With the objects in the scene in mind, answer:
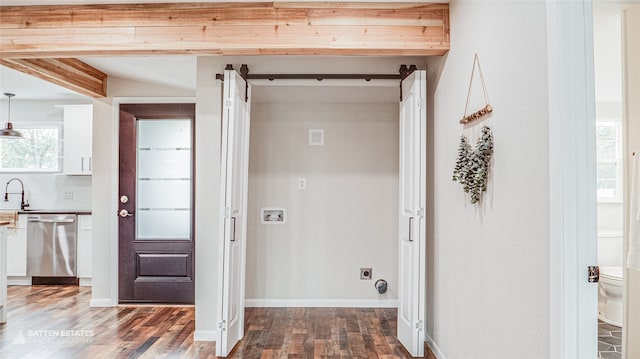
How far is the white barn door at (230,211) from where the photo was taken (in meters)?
2.87

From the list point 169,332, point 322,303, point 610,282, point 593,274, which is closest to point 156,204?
point 169,332

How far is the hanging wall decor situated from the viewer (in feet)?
6.55

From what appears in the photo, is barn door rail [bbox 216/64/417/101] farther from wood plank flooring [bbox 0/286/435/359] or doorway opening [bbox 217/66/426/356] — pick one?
wood plank flooring [bbox 0/286/435/359]

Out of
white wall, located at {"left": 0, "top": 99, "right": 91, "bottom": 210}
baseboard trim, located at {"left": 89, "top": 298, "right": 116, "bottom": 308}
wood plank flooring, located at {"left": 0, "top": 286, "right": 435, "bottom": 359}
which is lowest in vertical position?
wood plank flooring, located at {"left": 0, "top": 286, "right": 435, "bottom": 359}

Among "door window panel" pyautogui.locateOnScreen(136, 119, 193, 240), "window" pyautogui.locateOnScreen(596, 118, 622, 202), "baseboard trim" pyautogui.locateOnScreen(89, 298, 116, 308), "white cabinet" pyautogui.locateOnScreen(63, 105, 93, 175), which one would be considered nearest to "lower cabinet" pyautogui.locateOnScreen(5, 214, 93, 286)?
"white cabinet" pyautogui.locateOnScreen(63, 105, 93, 175)

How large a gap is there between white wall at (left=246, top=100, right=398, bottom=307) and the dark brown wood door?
67cm

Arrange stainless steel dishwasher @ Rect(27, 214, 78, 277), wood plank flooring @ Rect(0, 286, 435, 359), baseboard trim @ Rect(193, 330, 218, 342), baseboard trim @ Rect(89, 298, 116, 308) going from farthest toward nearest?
stainless steel dishwasher @ Rect(27, 214, 78, 277) < baseboard trim @ Rect(89, 298, 116, 308) < baseboard trim @ Rect(193, 330, 218, 342) < wood plank flooring @ Rect(0, 286, 435, 359)

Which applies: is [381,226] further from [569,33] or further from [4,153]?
[4,153]

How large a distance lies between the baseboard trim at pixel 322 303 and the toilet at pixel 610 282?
5.88ft

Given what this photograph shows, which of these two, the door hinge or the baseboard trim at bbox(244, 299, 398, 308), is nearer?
the door hinge

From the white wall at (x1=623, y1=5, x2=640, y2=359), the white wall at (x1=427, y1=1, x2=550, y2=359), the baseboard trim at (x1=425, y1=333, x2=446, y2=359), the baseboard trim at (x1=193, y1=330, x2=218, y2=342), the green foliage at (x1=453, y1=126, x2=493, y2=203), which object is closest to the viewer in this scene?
the white wall at (x1=427, y1=1, x2=550, y2=359)

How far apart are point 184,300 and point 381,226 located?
2.16m

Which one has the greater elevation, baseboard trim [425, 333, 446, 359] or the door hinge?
the door hinge

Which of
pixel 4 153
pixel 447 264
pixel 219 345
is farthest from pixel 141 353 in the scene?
pixel 4 153
